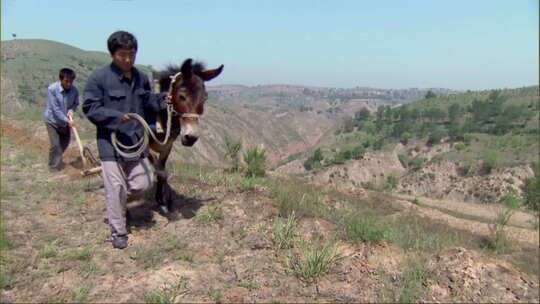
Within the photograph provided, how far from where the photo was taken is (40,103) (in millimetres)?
61875

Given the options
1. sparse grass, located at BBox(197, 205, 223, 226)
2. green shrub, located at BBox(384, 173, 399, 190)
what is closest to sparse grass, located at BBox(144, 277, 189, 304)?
sparse grass, located at BBox(197, 205, 223, 226)

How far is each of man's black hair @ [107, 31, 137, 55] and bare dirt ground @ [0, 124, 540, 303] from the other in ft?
7.16

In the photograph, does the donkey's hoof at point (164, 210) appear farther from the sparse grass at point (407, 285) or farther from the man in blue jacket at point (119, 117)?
the sparse grass at point (407, 285)

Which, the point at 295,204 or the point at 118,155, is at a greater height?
the point at 118,155

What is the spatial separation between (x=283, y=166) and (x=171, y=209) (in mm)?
72844

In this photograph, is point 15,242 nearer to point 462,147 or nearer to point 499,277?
point 499,277

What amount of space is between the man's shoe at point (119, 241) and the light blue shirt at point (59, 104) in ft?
13.2

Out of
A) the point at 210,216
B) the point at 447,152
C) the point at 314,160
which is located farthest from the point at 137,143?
the point at 314,160

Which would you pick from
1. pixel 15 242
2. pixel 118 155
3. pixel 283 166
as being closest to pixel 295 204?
pixel 118 155

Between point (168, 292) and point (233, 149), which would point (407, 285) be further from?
point (233, 149)

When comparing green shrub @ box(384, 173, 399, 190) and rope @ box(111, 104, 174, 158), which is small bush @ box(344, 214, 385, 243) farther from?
green shrub @ box(384, 173, 399, 190)

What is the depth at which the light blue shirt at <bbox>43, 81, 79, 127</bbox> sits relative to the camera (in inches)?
261

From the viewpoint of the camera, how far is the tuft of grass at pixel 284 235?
3797 mm

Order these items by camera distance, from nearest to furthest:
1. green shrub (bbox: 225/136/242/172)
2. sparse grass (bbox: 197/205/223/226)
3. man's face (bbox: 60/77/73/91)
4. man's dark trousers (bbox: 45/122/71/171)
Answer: sparse grass (bbox: 197/205/223/226), man's face (bbox: 60/77/73/91), man's dark trousers (bbox: 45/122/71/171), green shrub (bbox: 225/136/242/172)
